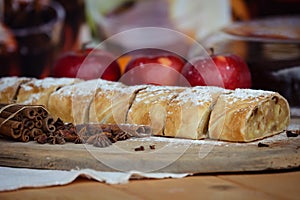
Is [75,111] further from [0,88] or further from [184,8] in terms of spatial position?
[184,8]

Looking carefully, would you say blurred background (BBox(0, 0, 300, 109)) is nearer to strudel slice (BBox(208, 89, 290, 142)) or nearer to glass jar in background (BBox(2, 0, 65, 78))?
glass jar in background (BBox(2, 0, 65, 78))

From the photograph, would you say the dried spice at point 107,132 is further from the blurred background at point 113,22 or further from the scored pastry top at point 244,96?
the blurred background at point 113,22

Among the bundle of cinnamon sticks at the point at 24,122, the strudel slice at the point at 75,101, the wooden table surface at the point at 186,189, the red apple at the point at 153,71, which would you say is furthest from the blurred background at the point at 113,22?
the wooden table surface at the point at 186,189

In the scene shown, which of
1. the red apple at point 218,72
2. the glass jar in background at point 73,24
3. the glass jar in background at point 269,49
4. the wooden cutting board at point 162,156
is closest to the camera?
the wooden cutting board at point 162,156

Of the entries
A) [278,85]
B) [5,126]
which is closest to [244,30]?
[278,85]

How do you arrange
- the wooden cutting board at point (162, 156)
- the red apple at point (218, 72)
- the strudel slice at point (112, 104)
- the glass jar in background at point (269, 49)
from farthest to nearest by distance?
1. the glass jar in background at point (269, 49)
2. the red apple at point (218, 72)
3. the strudel slice at point (112, 104)
4. the wooden cutting board at point (162, 156)

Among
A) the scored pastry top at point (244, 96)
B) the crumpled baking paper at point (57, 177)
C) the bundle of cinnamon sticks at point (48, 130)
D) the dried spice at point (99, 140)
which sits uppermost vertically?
the scored pastry top at point (244, 96)
